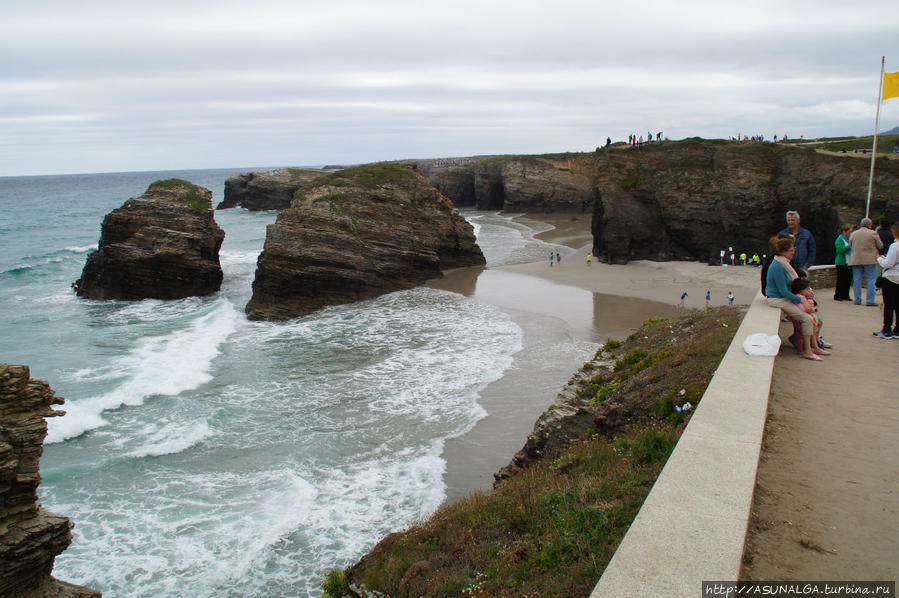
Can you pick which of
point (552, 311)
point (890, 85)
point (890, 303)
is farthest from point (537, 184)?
point (890, 303)

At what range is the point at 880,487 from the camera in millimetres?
4871

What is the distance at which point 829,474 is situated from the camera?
509cm

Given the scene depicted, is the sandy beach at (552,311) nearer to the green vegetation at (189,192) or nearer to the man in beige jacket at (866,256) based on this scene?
the man in beige jacket at (866,256)

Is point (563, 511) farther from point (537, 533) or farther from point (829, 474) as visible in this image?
point (829, 474)

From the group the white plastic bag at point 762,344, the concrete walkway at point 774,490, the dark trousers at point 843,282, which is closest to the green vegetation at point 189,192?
the dark trousers at point 843,282

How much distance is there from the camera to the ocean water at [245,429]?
31.6ft

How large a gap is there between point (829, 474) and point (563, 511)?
2.40m

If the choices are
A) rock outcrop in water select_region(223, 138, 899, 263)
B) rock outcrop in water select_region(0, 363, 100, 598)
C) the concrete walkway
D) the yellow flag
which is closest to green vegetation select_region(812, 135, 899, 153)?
rock outcrop in water select_region(223, 138, 899, 263)

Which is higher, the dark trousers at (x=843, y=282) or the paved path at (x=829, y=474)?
the dark trousers at (x=843, y=282)

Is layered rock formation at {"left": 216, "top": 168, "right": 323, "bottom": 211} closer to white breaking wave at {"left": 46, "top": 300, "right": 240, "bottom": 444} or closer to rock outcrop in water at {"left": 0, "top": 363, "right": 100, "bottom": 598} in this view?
white breaking wave at {"left": 46, "top": 300, "right": 240, "bottom": 444}

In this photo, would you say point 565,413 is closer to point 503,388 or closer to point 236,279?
point 503,388

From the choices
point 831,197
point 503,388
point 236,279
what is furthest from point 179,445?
point 831,197

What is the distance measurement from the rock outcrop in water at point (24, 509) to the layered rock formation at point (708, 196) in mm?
32665

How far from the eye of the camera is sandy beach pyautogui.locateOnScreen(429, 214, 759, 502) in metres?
12.6
